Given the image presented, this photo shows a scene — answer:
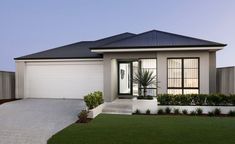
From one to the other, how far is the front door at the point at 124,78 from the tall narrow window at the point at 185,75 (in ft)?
13.3

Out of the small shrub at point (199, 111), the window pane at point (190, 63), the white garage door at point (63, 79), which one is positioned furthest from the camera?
the white garage door at point (63, 79)

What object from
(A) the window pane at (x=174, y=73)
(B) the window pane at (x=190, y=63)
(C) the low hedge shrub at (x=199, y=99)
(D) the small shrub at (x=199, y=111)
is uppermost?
(B) the window pane at (x=190, y=63)

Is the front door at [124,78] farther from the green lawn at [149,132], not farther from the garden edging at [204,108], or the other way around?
the green lawn at [149,132]

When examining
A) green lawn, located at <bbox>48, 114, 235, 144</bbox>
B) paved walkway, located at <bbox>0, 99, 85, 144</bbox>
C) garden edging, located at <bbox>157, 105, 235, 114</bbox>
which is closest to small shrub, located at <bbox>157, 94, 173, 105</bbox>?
garden edging, located at <bbox>157, 105, 235, 114</bbox>

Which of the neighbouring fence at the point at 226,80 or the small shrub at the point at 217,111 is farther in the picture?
the neighbouring fence at the point at 226,80

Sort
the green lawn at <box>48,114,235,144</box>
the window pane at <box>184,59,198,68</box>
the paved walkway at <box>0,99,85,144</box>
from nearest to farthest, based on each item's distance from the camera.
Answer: the green lawn at <box>48,114,235,144</box>, the paved walkway at <box>0,99,85,144</box>, the window pane at <box>184,59,198,68</box>

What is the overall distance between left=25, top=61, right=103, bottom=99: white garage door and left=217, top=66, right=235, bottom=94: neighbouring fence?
347 inches

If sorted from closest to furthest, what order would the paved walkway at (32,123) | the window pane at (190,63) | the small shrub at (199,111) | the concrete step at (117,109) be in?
the paved walkway at (32,123)
the small shrub at (199,111)
the concrete step at (117,109)
the window pane at (190,63)

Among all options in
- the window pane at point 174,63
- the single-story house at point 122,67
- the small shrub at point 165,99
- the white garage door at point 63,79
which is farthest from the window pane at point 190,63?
the white garage door at point 63,79

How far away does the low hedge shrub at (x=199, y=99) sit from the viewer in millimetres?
11883

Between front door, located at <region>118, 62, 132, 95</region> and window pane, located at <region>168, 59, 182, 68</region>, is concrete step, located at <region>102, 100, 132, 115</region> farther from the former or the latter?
window pane, located at <region>168, 59, 182, 68</region>

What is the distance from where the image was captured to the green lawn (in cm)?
715

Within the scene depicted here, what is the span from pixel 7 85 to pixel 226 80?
16954 millimetres

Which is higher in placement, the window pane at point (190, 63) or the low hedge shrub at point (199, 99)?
the window pane at point (190, 63)
